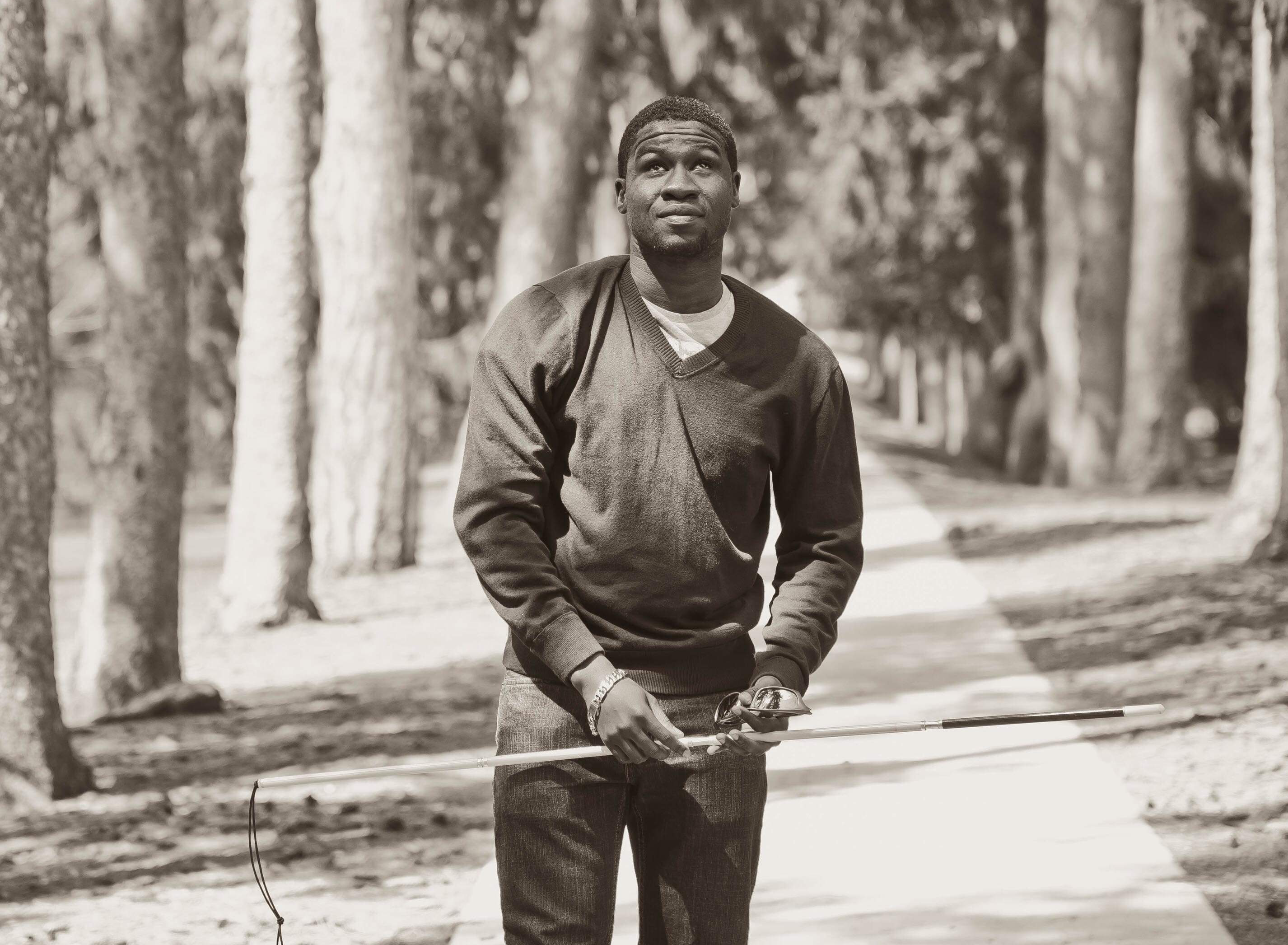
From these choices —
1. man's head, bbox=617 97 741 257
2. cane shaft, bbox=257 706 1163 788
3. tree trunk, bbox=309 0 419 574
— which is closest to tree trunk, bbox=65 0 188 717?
tree trunk, bbox=309 0 419 574

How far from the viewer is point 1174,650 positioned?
8.80 meters

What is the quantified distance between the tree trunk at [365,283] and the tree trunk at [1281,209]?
631 centimetres

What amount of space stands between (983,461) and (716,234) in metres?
24.6

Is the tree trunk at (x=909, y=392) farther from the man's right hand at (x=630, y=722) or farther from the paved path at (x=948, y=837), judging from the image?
the man's right hand at (x=630, y=722)

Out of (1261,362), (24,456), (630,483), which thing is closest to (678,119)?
(630,483)

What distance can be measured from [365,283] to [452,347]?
12831 mm

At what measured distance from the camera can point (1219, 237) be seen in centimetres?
2211

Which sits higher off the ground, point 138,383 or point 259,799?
point 138,383

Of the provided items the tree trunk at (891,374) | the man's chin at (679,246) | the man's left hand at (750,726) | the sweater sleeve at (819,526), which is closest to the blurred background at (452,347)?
the sweater sleeve at (819,526)

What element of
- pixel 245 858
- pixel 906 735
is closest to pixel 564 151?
pixel 906 735

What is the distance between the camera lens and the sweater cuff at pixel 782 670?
305 centimetres

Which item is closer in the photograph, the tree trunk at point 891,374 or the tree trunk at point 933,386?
the tree trunk at point 933,386

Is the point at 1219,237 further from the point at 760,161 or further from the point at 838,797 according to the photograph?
the point at 838,797

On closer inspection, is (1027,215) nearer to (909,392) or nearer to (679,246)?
(679,246)
